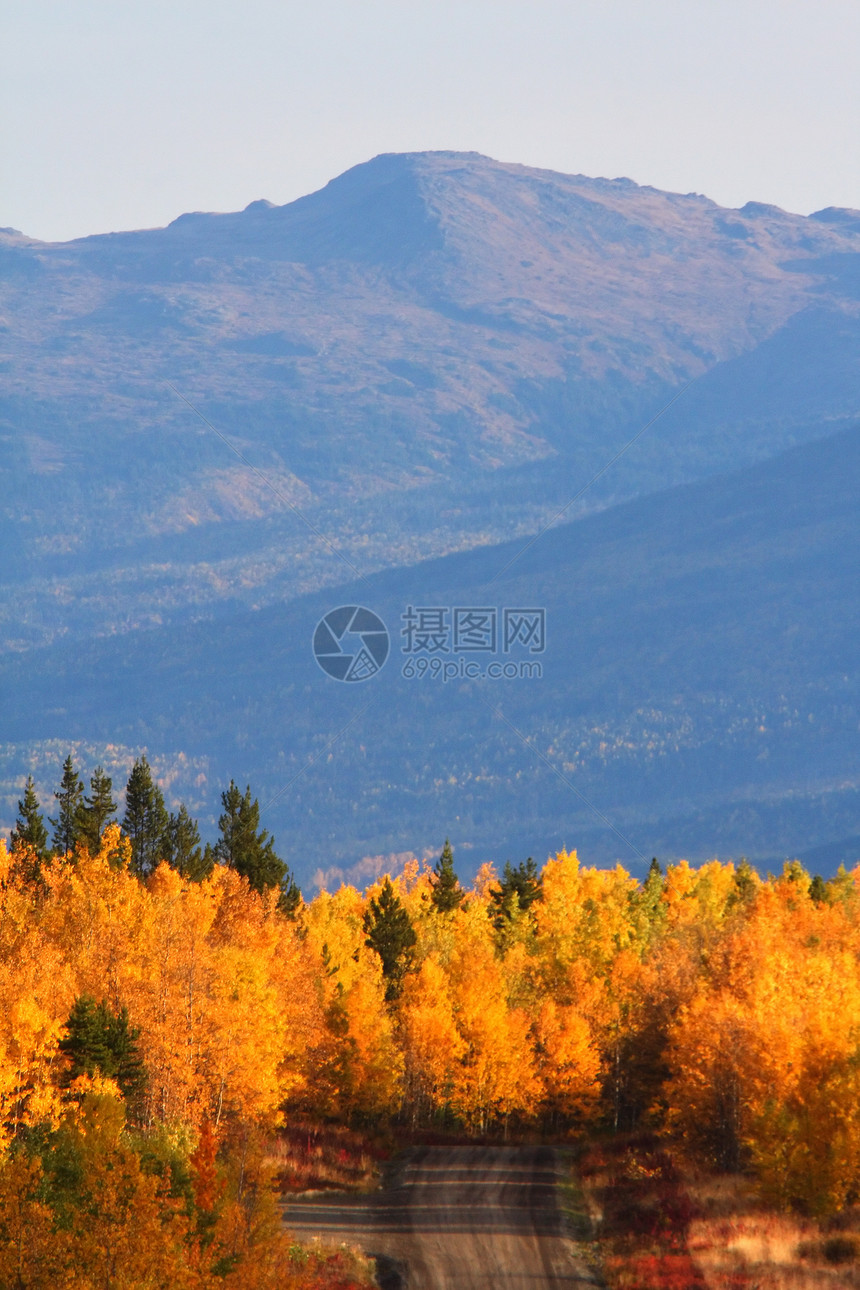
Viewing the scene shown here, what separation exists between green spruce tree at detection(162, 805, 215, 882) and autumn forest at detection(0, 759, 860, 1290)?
0.67 ft

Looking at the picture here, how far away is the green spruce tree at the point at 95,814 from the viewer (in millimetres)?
91812

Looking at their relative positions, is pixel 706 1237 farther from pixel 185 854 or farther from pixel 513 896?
pixel 513 896

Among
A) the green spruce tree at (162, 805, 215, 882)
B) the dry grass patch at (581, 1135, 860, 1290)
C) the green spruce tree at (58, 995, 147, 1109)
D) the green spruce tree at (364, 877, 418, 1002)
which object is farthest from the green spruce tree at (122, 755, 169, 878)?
the dry grass patch at (581, 1135, 860, 1290)

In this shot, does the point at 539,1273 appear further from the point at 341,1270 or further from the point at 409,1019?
A: the point at 409,1019

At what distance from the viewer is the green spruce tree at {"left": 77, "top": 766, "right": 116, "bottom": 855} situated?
91812 mm

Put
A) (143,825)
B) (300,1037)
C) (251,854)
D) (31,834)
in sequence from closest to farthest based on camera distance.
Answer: (300,1037), (31,834), (251,854), (143,825)

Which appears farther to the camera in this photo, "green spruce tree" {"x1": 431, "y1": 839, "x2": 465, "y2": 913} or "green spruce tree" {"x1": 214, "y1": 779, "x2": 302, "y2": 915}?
"green spruce tree" {"x1": 431, "y1": 839, "x2": 465, "y2": 913}

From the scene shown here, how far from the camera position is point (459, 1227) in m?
62.7

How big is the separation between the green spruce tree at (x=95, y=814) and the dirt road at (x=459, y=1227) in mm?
27709

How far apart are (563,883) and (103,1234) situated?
99.6m

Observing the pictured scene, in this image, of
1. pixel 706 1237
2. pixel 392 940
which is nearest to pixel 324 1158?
pixel 706 1237

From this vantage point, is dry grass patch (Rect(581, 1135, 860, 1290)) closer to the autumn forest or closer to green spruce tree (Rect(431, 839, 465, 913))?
the autumn forest

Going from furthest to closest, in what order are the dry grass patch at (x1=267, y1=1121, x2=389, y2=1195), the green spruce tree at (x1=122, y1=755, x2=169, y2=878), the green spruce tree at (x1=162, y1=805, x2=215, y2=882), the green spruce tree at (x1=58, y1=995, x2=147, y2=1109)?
the green spruce tree at (x1=122, y1=755, x2=169, y2=878), the green spruce tree at (x1=162, y1=805, x2=215, y2=882), the dry grass patch at (x1=267, y1=1121, x2=389, y2=1195), the green spruce tree at (x1=58, y1=995, x2=147, y2=1109)

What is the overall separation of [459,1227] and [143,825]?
4259 cm
